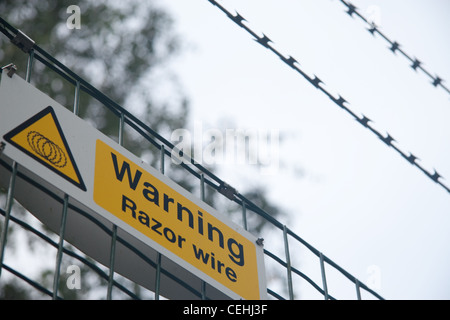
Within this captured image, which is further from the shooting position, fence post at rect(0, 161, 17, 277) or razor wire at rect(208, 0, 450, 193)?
razor wire at rect(208, 0, 450, 193)

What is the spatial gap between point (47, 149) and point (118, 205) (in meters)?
0.44

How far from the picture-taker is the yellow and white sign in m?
3.42

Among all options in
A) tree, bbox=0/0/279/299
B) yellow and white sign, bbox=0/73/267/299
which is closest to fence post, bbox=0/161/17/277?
yellow and white sign, bbox=0/73/267/299

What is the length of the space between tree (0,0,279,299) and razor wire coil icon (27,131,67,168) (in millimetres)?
5640

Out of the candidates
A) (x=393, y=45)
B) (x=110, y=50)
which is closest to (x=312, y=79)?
(x=393, y=45)

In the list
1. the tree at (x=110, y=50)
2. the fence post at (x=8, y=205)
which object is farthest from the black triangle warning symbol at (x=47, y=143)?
the tree at (x=110, y=50)

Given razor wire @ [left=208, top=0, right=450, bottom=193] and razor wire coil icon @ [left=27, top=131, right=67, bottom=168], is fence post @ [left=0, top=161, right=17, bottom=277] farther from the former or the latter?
razor wire @ [left=208, top=0, right=450, bottom=193]

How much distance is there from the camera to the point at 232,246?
428cm

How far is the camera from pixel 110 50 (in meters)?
10.6

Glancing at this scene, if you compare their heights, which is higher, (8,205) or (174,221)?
(174,221)

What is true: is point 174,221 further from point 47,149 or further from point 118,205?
point 47,149

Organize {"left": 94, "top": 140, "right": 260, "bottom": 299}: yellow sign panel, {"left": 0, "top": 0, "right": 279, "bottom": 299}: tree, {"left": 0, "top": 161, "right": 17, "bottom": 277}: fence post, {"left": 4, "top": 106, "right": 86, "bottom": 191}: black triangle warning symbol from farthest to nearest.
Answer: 1. {"left": 0, "top": 0, "right": 279, "bottom": 299}: tree
2. {"left": 94, "top": 140, "right": 260, "bottom": 299}: yellow sign panel
3. {"left": 4, "top": 106, "right": 86, "bottom": 191}: black triangle warning symbol
4. {"left": 0, "top": 161, "right": 17, "bottom": 277}: fence post
